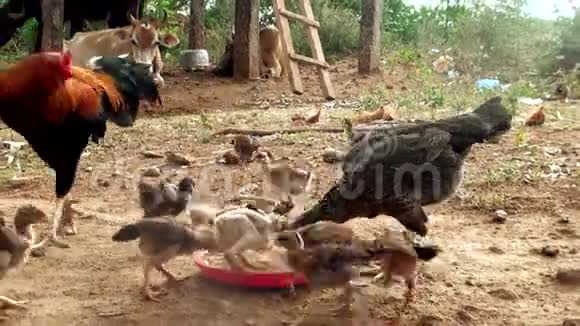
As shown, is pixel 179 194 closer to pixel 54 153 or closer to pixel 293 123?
pixel 54 153

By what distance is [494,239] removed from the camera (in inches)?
177

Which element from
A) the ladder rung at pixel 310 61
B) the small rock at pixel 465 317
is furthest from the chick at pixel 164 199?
the ladder rung at pixel 310 61

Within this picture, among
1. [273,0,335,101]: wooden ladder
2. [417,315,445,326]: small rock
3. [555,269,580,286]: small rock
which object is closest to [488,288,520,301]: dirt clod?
[555,269,580,286]: small rock

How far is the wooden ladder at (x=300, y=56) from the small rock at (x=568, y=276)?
19.9ft

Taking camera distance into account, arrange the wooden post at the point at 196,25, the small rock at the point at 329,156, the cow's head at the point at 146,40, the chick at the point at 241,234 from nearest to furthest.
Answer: the chick at the point at 241,234 < the small rock at the point at 329,156 < the cow's head at the point at 146,40 < the wooden post at the point at 196,25

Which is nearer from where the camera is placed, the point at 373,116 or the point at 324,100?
the point at 373,116

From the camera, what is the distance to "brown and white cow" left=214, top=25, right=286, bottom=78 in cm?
1085

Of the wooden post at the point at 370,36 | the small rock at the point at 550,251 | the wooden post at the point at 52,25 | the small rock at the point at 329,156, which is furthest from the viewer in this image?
the wooden post at the point at 370,36

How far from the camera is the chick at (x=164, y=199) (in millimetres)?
4176

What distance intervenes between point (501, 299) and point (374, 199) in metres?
0.74

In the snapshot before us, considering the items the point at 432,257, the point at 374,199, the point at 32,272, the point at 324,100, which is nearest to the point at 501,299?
the point at 432,257

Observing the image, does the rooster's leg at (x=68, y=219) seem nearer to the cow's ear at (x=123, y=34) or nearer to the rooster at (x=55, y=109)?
the rooster at (x=55, y=109)

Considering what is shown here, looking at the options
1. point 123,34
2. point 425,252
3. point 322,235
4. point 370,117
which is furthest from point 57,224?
point 123,34

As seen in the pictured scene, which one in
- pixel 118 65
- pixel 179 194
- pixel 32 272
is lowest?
pixel 32 272
